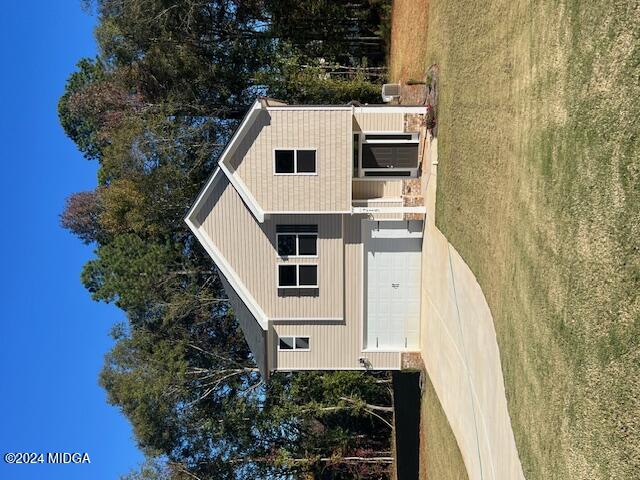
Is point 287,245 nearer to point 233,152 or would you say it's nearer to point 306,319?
point 306,319

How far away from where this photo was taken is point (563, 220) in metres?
8.26

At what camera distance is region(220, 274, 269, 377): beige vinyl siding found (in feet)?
64.4

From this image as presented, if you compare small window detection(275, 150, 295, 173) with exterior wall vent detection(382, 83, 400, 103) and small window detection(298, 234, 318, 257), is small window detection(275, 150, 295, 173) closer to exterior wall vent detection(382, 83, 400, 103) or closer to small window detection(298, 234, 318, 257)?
small window detection(298, 234, 318, 257)

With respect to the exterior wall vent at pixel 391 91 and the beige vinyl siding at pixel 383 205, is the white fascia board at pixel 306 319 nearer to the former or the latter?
the beige vinyl siding at pixel 383 205

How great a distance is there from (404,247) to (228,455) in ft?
67.7

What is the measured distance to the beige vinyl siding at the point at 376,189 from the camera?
63.5ft

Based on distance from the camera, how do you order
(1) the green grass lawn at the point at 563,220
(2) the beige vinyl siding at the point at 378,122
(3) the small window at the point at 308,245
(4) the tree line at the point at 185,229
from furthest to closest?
(4) the tree line at the point at 185,229
(3) the small window at the point at 308,245
(2) the beige vinyl siding at the point at 378,122
(1) the green grass lawn at the point at 563,220

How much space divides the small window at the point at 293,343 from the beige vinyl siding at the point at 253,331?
76 cm

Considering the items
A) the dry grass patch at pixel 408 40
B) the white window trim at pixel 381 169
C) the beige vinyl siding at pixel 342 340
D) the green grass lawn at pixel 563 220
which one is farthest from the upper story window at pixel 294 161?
the green grass lawn at pixel 563 220

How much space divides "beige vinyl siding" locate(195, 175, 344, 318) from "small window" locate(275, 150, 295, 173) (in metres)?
1.53

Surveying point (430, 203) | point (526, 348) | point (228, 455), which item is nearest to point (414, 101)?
point (430, 203)

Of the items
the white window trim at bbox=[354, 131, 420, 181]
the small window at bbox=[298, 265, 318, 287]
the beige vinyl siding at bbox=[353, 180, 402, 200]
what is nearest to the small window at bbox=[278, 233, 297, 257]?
the small window at bbox=[298, 265, 318, 287]

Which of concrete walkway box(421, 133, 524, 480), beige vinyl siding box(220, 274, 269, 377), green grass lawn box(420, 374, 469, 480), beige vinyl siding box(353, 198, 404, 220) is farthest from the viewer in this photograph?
beige vinyl siding box(220, 274, 269, 377)

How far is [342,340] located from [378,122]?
23.7ft
